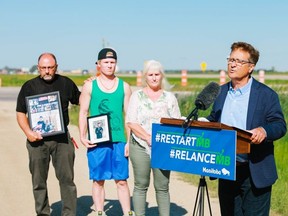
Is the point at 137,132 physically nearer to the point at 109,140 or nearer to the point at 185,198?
the point at 109,140

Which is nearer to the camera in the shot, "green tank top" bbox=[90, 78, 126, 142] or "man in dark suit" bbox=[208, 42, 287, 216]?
"man in dark suit" bbox=[208, 42, 287, 216]

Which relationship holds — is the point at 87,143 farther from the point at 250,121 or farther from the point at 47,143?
the point at 250,121

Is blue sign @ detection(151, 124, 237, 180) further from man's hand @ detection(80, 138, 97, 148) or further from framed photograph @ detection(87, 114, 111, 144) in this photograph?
man's hand @ detection(80, 138, 97, 148)

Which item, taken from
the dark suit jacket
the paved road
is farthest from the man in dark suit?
the paved road

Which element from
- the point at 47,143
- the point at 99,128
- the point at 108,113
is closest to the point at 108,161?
the point at 99,128

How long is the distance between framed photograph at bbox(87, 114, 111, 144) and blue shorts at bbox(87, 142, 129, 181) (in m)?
0.13

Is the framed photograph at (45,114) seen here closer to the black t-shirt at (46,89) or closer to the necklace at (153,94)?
the black t-shirt at (46,89)

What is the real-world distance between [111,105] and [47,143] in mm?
783

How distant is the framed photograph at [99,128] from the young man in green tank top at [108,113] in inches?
2.7

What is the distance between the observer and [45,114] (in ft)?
22.8

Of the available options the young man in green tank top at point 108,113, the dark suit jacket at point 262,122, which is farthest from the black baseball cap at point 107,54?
the dark suit jacket at point 262,122

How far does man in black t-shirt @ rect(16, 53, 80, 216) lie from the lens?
6.96 metres

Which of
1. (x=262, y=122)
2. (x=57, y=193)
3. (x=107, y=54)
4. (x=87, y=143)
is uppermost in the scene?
(x=107, y=54)

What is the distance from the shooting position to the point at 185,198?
8.89 m
